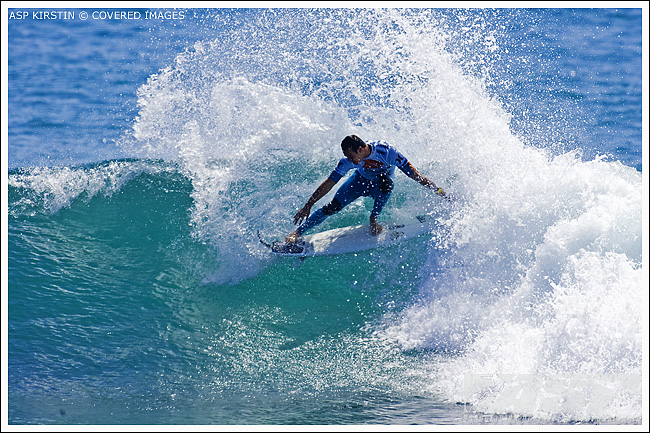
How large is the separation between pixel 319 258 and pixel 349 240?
20.7 inches

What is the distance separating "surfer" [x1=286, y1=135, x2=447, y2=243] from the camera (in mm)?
7125

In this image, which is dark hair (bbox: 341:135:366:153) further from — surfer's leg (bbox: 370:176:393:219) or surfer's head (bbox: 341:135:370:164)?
surfer's leg (bbox: 370:176:393:219)

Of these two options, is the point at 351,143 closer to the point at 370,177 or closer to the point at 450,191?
the point at 370,177

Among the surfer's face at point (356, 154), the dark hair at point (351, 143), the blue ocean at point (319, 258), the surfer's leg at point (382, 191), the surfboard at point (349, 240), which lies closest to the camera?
the blue ocean at point (319, 258)

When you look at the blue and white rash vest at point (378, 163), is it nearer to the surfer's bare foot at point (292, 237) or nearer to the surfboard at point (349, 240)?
the surfboard at point (349, 240)

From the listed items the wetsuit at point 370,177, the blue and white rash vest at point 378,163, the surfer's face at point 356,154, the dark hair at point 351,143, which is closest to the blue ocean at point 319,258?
the wetsuit at point 370,177

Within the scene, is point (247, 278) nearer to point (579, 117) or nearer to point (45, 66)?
point (579, 117)

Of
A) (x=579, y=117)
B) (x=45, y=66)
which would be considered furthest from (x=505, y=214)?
(x=45, y=66)

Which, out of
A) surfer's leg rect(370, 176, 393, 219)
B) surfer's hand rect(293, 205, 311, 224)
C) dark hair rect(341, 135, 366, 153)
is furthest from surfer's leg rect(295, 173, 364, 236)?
dark hair rect(341, 135, 366, 153)

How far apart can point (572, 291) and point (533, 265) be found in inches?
24.8

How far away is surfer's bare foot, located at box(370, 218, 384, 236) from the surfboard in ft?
0.15

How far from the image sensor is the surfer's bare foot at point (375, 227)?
8.16 meters

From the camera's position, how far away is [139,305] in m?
7.76

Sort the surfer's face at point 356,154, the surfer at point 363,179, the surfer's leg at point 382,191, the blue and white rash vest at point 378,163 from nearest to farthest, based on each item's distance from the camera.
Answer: the surfer's face at point 356,154 → the surfer at point 363,179 → the blue and white rash vest at point 378,163 → the surfer's leg at point 382,191
